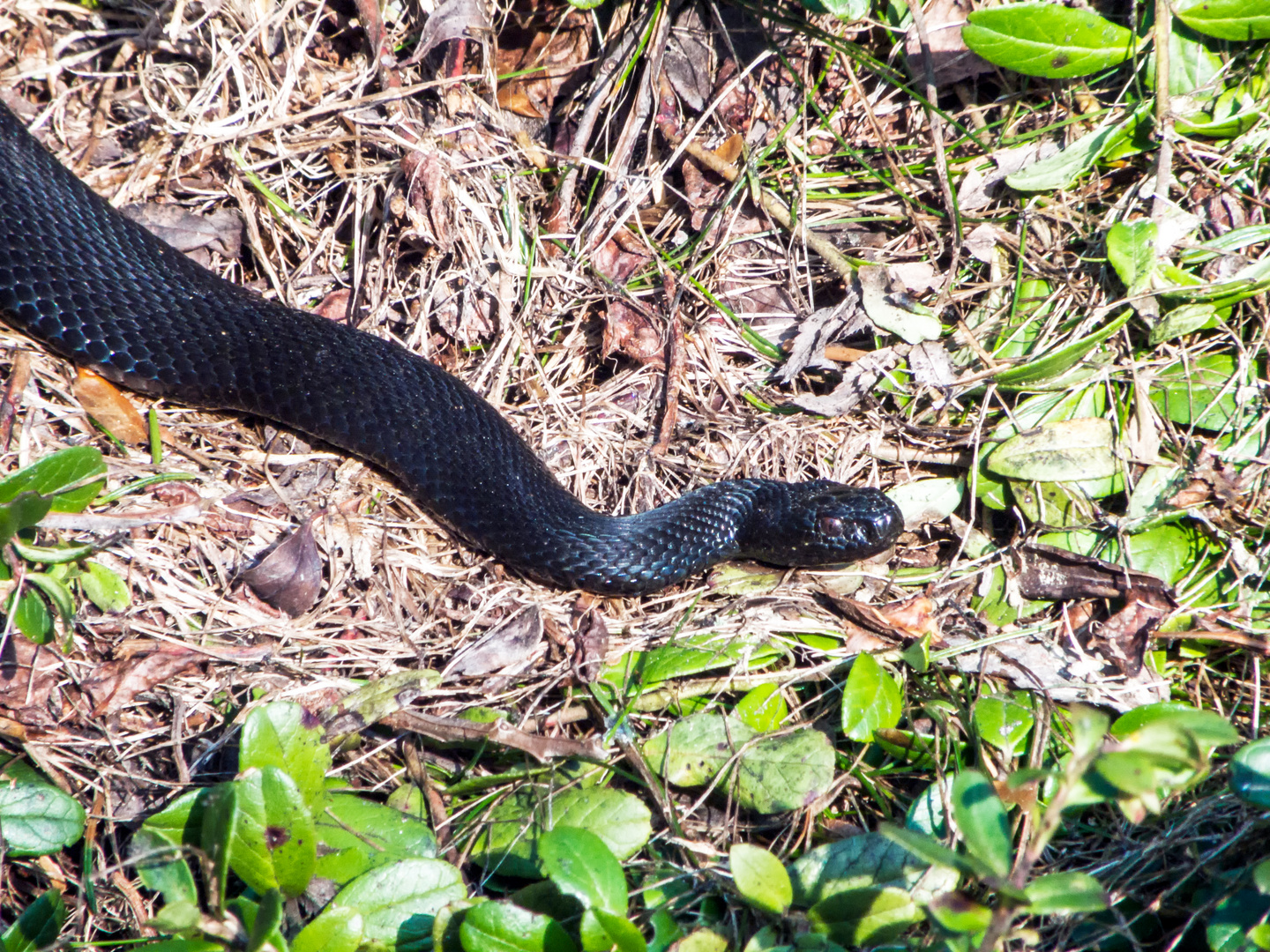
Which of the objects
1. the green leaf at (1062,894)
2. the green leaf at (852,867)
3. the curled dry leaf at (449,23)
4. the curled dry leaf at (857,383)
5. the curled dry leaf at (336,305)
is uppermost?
the curled dry leaf at (449,23)

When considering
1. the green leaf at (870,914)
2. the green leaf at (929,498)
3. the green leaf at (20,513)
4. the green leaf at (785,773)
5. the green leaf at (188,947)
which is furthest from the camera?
the green leaf at (929,498)

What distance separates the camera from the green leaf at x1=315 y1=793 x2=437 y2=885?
8.32ft

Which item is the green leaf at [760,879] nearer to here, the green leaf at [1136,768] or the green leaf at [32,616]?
the green leaf at [1136,768]

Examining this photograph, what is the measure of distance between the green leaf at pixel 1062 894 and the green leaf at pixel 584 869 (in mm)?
1041

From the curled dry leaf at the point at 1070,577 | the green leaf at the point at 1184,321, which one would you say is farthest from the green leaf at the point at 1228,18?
the curled dry leaf at the point at 1070,577

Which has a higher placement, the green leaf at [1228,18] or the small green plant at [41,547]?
the green leaf at [1228,18]

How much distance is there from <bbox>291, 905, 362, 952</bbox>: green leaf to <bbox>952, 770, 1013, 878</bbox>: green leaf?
157 centimetres

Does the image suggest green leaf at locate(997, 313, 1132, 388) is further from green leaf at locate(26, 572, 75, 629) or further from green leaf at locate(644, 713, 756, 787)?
green leaf at locate(26, 572, 75, 629)

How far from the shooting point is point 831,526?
11.7 feet

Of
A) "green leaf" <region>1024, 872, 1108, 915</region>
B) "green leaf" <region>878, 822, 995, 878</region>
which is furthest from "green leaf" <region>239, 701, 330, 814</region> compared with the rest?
"green leaf" <region>1024, 872, 1108, 915</region>

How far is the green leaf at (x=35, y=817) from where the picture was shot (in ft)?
8.41

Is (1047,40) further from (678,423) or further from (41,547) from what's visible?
(41,547)

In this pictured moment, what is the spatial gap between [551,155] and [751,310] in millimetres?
1229

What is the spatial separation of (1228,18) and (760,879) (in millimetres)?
3941
